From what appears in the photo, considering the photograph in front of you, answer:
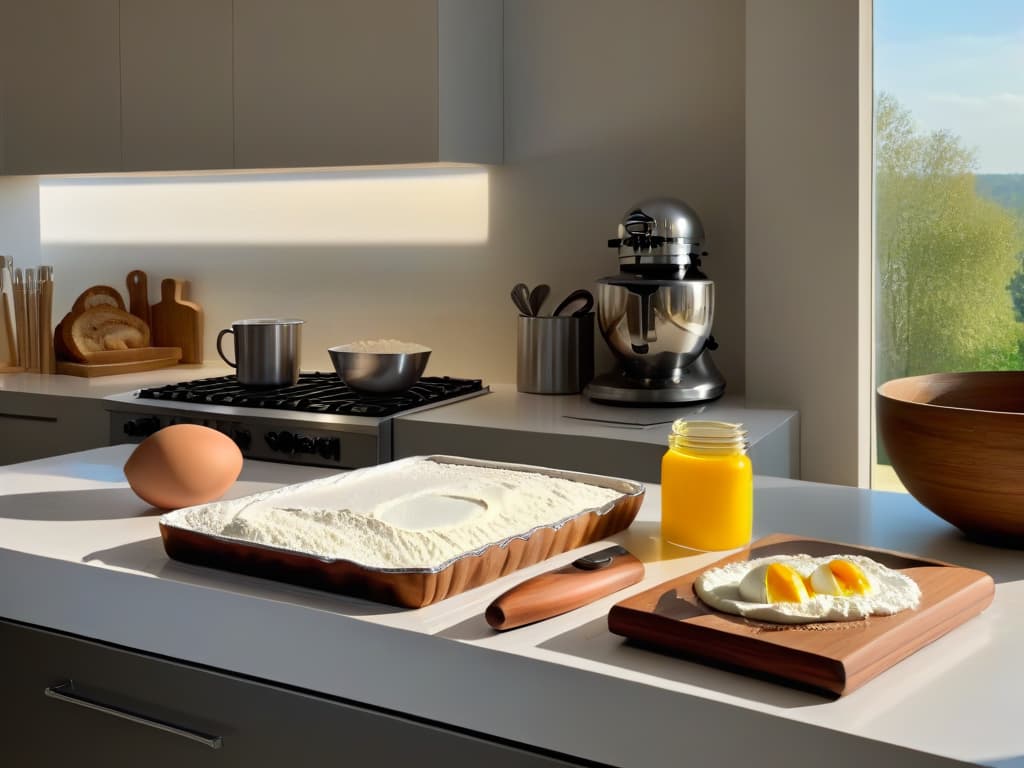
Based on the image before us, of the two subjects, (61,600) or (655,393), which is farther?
(655,393)

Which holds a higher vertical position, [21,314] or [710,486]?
[21,314]

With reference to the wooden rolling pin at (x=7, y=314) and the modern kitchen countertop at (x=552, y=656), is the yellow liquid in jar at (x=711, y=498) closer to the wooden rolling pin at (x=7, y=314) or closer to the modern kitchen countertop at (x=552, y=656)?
the modern kitchen countertop at (x=552, y=656)

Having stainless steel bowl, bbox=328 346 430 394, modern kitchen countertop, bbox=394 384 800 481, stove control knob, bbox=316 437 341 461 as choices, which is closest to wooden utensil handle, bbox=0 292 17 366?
stainless steel bowl, bbox=328 346 430 394

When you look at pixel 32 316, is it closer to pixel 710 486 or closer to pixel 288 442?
pixel 288 442

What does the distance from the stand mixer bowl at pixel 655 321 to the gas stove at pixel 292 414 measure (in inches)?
18.5

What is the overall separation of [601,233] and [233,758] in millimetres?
2203

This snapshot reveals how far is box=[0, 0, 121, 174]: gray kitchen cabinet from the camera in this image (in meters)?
3.36

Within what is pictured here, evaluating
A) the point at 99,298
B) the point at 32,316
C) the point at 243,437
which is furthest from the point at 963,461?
the point at 99,298

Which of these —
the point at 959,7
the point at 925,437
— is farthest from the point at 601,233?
the point at 925,437

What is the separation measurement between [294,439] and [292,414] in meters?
0.07

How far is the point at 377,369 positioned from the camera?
8.90ft

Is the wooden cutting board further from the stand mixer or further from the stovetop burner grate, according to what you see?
the stovetop burner grate

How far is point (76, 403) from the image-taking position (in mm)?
2943

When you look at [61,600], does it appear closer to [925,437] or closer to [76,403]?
[925,437]
